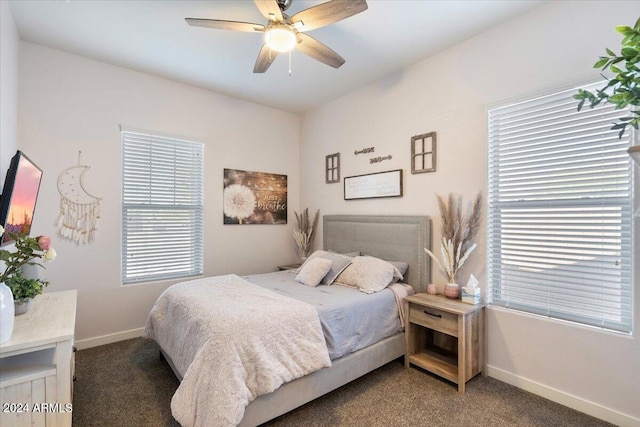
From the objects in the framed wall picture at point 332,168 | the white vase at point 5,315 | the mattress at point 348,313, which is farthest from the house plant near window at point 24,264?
the framed wall picture at point 332,168

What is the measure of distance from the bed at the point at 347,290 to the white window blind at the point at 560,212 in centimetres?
71

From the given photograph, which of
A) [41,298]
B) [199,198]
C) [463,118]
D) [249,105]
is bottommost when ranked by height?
[41,298]

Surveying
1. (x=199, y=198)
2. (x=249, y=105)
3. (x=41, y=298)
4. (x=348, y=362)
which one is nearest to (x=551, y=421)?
(x=348, y=362)

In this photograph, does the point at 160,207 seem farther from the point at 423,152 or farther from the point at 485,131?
the point at 485,131

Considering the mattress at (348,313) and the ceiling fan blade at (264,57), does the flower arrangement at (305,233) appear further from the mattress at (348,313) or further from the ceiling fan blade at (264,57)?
the ceiling fan blade at (264,57)

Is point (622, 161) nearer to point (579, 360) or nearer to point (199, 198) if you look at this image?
point (579, 360)

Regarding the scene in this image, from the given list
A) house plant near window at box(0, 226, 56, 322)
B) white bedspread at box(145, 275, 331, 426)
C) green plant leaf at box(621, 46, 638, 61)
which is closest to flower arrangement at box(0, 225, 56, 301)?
house plant near window at box(0, 226, 56, 322)

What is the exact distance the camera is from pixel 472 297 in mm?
2418

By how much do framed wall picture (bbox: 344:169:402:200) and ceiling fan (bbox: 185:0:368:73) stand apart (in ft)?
4.94

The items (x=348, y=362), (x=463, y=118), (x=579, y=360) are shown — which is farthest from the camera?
(x=463, y=118)

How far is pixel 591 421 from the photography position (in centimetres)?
190

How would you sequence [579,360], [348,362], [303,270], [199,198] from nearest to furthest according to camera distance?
[579,360] → [348,362] → [303,270] → [199,198]

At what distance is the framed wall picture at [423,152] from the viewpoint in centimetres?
289

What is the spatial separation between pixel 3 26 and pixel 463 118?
12.0 ft
